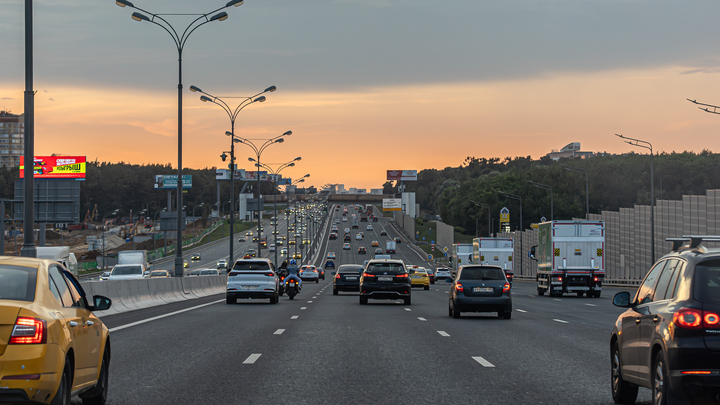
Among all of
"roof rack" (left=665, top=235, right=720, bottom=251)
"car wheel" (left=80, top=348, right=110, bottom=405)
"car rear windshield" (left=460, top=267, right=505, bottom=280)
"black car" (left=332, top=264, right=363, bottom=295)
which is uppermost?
"roof rack" (left=665, top=235, right=720, bottom=251)

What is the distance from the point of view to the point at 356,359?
13.4 meters

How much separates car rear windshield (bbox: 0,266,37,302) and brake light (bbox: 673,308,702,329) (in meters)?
5.41

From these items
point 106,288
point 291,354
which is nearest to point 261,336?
point 291,354

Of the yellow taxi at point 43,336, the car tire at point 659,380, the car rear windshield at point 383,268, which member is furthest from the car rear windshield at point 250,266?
the car tire at point 659,380

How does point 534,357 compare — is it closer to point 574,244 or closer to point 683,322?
point 683,322

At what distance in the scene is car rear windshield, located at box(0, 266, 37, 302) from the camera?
7.27 meters

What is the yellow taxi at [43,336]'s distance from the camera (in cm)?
680

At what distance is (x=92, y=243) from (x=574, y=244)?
110 meters

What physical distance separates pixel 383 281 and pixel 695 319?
23286 millimetres

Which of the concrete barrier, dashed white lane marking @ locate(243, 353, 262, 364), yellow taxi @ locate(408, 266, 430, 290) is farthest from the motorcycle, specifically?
dashed white lane marking @ locate(243, 353, 262, 364)

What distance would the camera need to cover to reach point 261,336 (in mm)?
17188

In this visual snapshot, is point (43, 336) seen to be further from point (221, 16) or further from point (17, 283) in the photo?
point (221, 16)

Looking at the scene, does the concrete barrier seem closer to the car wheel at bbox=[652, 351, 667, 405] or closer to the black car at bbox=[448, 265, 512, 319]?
the black car at bbox=[448, 265, 512, 319]

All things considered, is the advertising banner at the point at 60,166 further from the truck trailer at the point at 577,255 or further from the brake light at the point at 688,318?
the brake light at the point at 688,318
